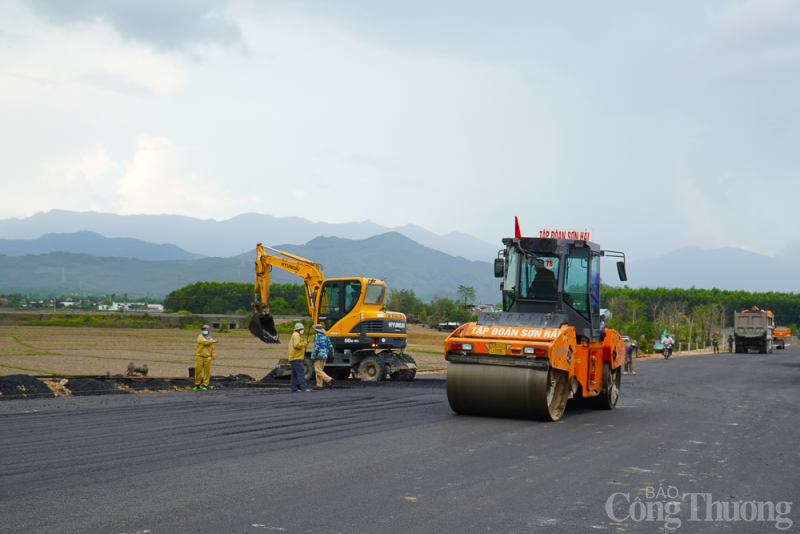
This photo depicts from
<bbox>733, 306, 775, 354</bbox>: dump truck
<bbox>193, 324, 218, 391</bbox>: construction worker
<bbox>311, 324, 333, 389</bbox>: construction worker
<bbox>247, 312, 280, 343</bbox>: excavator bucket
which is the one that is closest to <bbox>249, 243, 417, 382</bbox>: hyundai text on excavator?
<bbox>247, 312, 280, 343</bbox>: excavator bucket

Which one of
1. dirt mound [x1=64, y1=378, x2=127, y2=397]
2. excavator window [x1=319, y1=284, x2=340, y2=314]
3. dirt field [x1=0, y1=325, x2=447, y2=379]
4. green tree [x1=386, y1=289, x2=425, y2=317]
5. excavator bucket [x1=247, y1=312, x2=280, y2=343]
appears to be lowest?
dirt field [x1=0, y1=325, x2=447, y2=379]

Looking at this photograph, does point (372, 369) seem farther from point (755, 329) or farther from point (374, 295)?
point (755, 329)

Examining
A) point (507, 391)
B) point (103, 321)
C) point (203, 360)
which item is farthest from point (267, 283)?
point (103, 321)

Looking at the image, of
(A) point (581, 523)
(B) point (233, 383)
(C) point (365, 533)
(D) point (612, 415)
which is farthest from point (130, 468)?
(B) point (233, 383)

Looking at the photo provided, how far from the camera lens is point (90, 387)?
17719 mm

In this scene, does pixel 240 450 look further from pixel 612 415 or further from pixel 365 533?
pixel 612 415

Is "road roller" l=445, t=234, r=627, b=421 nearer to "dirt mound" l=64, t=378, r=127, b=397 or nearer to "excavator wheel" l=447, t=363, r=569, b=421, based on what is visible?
"excavator wheel" l=447, t=363, r=569, b=421

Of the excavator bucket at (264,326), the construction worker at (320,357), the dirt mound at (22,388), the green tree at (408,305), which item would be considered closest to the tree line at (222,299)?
the green tree at (408,305)

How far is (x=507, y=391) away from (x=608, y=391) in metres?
3.79

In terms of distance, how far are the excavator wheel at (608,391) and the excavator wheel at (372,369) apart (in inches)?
313

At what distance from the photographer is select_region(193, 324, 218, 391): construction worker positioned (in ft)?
60.1

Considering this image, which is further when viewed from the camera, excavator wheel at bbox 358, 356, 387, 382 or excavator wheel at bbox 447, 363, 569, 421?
excavator wheel at bbox 358, 356, 387, 382

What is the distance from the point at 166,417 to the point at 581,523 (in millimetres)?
8293

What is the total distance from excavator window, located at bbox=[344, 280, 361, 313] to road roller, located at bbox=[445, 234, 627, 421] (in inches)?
329
